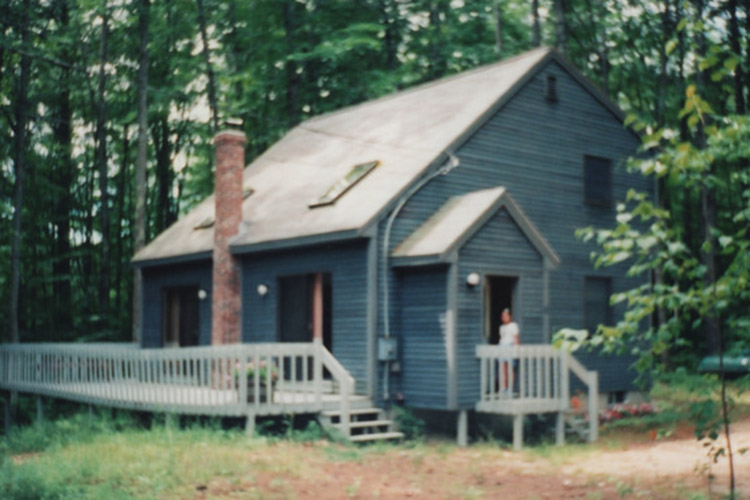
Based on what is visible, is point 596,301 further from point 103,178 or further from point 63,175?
point 63,175

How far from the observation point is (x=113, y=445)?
1279 centimetres

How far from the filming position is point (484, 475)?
11.9m

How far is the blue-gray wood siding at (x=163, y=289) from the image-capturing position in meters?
19.9

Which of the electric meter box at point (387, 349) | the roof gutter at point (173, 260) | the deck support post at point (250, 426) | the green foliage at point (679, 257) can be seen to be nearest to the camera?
the green foliage at point (679, 257)

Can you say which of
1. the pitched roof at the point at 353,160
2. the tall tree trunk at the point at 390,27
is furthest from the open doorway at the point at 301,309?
the tall tree trunk at the point at 390,27

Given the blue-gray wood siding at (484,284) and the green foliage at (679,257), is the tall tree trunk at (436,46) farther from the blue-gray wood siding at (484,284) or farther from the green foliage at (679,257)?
the green foliage at (679,257)

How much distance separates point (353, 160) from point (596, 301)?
6.47 metres

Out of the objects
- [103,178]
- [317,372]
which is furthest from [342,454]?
[103,178]

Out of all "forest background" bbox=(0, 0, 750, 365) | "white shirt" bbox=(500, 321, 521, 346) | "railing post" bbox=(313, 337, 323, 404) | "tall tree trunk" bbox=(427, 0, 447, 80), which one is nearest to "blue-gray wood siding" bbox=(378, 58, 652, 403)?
"white shirt" bbox=(500, 321, 521, 346)

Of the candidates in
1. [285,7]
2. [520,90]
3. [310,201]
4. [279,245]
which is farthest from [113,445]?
[285,7]

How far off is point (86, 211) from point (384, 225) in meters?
25.8

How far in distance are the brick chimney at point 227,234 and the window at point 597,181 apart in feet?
26.3

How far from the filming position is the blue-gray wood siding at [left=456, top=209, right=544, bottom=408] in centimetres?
1515

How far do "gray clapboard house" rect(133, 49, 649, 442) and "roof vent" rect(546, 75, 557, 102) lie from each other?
0.04 metres
